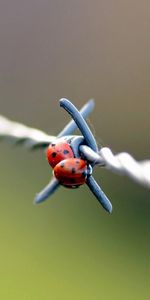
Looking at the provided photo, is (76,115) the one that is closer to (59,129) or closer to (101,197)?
(101,197)

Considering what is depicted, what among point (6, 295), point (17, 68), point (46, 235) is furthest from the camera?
point (17, 68)

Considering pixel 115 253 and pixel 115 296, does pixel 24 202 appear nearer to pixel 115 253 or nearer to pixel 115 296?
pixel 115 253

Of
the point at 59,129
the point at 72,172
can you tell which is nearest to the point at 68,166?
the point at 72,172

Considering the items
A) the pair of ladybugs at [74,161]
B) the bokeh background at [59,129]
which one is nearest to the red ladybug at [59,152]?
the pair of ladybugs at [74,161]

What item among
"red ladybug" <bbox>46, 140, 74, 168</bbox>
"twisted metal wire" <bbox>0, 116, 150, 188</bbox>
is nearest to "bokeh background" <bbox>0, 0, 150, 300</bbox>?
"twisted metal wire" <bbox>0, 116, 150, 188</bbox>

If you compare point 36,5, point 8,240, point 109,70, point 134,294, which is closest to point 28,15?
point 36,5

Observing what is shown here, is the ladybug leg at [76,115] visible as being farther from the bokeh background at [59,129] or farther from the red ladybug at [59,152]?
the bokeh background at [59,129]

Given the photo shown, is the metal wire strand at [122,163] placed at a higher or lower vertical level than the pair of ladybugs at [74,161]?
lower
